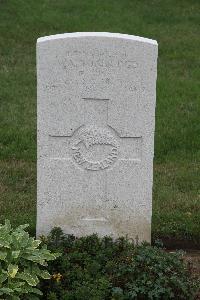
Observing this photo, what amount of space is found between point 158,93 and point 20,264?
5130mm

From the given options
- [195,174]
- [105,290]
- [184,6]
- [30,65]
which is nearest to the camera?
[105,290]

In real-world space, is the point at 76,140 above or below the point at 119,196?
above

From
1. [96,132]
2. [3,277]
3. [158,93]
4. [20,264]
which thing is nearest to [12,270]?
[3,277]

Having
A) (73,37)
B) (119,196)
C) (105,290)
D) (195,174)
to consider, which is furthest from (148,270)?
(195,174)

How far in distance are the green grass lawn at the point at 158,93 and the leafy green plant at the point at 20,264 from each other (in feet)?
3.80

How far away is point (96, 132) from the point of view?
514 cm

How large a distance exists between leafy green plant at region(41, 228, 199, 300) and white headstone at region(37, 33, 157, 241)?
0.26 meters

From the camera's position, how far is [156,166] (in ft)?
23.7

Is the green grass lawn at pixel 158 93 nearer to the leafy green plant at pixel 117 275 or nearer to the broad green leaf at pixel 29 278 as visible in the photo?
the leafy green plant at pixel 117 275

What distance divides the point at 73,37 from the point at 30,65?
234 inches

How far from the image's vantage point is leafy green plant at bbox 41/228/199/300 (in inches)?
183

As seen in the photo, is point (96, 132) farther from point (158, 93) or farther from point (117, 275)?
point (158, 93)

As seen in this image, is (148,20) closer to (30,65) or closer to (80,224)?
(30,65)

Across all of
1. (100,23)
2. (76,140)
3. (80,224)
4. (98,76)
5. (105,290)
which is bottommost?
(105,290)
